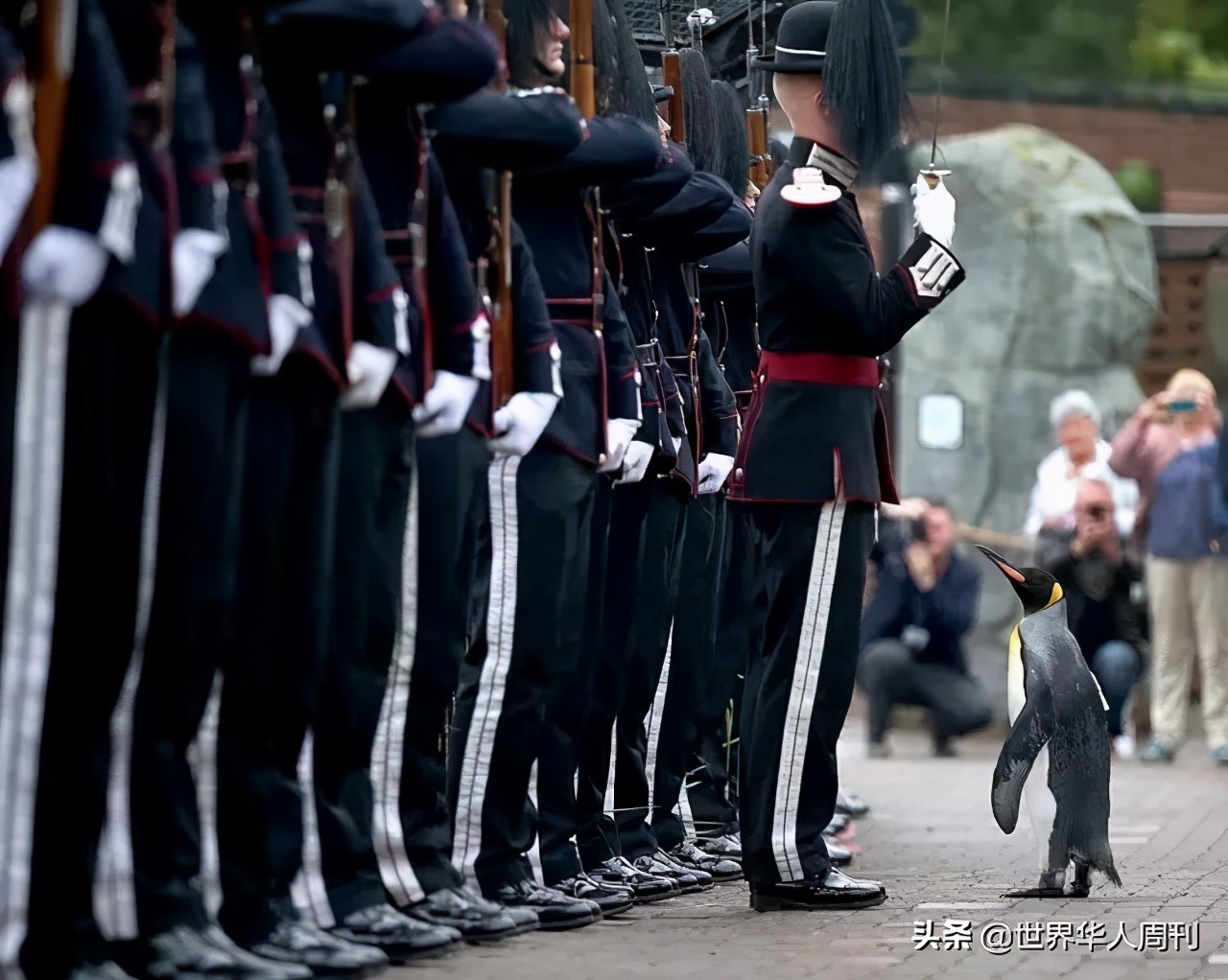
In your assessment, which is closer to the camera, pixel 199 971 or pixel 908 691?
pixel 199 971

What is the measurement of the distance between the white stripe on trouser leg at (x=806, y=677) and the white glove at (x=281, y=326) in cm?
218

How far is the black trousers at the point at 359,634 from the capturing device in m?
5.14

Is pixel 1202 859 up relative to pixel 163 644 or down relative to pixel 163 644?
down

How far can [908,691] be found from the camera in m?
14.4

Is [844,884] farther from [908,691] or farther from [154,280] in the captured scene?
[908,691]

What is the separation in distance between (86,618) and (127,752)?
0.36 meters

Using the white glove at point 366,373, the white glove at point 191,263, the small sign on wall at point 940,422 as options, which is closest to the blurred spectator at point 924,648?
the small sign on wall at point 940,422

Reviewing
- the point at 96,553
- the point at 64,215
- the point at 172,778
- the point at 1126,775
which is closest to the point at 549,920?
the point at 172,778

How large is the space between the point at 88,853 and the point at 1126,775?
351 inches

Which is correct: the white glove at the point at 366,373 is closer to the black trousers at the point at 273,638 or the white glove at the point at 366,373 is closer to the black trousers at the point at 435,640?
the black trousers at the point at 273,638

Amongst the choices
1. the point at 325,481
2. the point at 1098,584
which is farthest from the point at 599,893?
the point at 1098,584

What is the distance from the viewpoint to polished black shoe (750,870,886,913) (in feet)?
21.6

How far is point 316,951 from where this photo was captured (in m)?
4.84

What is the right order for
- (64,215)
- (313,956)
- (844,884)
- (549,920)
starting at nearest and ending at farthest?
(64,215) → (313,956) → (549,920) → (844,884)
